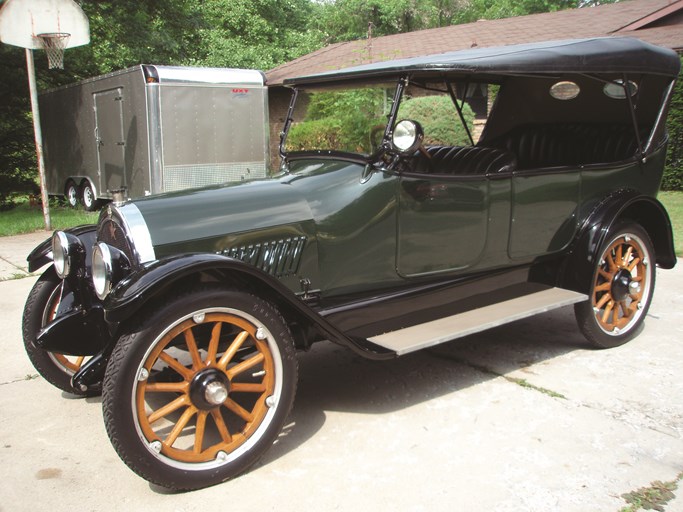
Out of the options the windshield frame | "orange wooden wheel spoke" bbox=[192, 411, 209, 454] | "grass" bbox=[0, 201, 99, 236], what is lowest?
"grass" bbox=[0, 201, 99, 236]

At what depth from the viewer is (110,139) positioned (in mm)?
11305

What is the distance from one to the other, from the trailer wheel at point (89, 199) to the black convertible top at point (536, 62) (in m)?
9.91

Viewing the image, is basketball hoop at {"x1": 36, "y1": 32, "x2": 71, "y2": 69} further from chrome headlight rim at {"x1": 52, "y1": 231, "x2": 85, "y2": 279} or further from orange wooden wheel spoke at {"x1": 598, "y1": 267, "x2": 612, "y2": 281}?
orange wooden wheel spoke at {"x1": 598, "y1": 267, "x2": 612, "y2": 281}

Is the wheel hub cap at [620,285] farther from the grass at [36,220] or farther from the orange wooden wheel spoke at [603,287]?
the grass at [36,220]

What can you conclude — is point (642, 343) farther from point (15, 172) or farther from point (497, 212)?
point (15, 172)

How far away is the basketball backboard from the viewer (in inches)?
363

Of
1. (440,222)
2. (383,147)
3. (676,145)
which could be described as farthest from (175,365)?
(676,145)

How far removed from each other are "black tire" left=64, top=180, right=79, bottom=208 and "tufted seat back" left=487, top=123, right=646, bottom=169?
10.9 metres

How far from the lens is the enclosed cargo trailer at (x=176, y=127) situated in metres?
9.75

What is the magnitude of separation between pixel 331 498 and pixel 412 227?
1465 mm

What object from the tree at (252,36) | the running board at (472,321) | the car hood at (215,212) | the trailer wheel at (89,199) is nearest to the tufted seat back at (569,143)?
the running board at (472,321)

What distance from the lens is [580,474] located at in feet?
8.86

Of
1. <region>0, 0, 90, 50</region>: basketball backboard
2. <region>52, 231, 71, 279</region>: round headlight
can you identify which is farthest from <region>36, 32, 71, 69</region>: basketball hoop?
<region>52, 231, 71, 279</region>: round headlight

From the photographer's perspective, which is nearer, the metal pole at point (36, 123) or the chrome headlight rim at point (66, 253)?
the chrome headlight rim at point (66, 253)
